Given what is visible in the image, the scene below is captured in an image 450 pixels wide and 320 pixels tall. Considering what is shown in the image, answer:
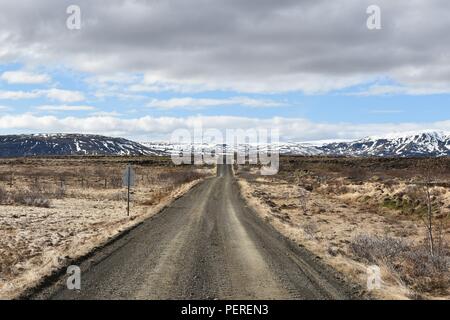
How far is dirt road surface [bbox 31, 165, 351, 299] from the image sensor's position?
388 inches

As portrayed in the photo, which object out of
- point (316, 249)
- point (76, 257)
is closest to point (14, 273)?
point (76, 257)

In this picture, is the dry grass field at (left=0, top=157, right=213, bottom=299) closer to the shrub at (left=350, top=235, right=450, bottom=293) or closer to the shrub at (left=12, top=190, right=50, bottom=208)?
the shrub at (left=12, top=190, right=50, bottom=208)

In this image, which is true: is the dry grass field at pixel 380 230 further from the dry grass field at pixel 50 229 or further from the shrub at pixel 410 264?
the dry grass field at pixel 50 229

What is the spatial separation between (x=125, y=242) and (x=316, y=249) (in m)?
6.58

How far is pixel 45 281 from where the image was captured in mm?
10594

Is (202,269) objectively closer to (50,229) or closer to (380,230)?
(50,229)

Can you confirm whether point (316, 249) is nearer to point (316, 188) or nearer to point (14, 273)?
point (14, 273)

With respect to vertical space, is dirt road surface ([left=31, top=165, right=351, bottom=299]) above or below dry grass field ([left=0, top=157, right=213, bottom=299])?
above

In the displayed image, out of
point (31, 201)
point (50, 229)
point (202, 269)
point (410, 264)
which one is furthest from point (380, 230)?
point (31, 201)

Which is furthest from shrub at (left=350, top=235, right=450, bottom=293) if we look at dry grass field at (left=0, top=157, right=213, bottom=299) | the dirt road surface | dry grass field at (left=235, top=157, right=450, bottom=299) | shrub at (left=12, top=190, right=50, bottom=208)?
shrub at (left=12, top=190, right=50, bottom=208)

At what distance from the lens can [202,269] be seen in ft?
40.4

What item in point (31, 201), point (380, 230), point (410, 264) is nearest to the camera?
point (410, 264)

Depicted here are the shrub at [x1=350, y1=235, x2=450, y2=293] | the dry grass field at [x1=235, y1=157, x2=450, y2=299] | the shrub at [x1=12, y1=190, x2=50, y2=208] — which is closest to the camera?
the shrub at [x1=350, y1=235, x2=450, y2=293]

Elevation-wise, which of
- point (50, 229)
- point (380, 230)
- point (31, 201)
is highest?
point (31, 201)
